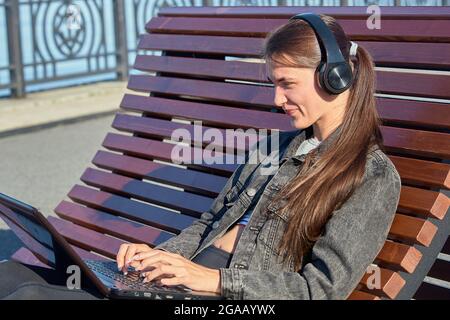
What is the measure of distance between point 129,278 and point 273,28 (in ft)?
4.83

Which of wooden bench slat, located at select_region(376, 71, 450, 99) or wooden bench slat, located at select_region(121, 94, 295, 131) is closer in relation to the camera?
wooden bench slat, located at select_region(376, 71, 450, 99)

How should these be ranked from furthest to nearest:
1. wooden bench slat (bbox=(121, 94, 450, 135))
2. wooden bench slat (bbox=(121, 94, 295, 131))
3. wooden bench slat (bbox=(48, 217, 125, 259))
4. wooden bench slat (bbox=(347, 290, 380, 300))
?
1. wooden bench slat (bbox=(48, 217, 125, 259))
2. wooden bench slat (bbox=(121, 94, 295, 131))
3. wooden bench slat (bbox=(121, 94, 450, 135))
4. wooden bench slat (bbox=(347, 290, 380, 300))

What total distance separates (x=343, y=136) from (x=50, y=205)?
4147mm

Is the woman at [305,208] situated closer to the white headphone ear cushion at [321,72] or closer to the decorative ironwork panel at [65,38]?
the white headphone ear cushion at [321,72]

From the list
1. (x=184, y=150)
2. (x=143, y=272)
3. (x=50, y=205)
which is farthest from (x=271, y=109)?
(x=50, y=205)

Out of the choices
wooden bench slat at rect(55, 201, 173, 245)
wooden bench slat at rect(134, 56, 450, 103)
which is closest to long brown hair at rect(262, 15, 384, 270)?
wooden bench slat at rect(134, 56, 450, 103)

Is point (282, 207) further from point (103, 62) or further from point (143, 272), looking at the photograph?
point (103, 62)

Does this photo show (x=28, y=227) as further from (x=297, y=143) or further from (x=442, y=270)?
(x=442, y=270)

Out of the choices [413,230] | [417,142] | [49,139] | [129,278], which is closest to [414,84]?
[417,142]

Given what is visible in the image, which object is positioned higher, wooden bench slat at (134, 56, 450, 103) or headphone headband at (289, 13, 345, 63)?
headphone headband at (289, 13, 345, 63)

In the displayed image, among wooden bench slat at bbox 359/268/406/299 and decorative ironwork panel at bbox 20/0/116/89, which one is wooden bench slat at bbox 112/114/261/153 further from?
decorative ironwork panel at bbox 20/0/116/89

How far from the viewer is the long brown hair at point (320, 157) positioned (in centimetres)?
279

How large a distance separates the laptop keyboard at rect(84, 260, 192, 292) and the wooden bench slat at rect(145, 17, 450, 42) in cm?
124

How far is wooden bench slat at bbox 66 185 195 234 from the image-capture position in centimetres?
400
